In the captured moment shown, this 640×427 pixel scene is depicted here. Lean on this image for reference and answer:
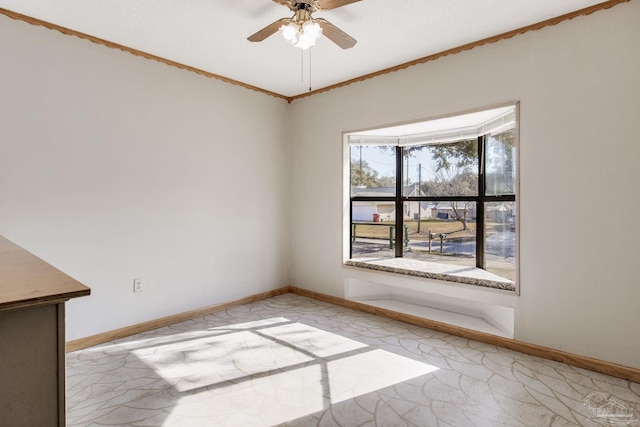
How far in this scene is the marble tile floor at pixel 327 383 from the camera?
6.08 feet

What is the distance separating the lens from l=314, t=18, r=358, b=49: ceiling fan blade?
2145mm

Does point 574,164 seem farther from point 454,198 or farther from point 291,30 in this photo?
point 291,30

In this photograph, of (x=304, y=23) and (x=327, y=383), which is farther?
(x=327, y=383)

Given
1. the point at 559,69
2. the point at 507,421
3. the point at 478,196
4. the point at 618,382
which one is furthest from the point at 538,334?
the point at 559,69

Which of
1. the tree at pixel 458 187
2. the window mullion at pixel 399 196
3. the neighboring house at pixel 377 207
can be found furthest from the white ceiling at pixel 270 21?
the neighboring house at pixel 377 207

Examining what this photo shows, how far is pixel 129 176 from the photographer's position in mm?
2977

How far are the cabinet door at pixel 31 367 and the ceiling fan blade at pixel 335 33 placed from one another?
2041 millimetres

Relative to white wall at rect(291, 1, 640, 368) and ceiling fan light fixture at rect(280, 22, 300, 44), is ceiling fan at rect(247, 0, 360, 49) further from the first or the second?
white wall at rect(291, 1, 640, 368)

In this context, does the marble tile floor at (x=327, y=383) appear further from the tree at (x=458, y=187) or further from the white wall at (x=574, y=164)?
the tree at (x=458, y=187)

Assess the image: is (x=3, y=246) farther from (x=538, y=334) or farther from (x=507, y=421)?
(x=538, y=334)

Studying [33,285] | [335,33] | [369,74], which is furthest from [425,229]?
[33,285]

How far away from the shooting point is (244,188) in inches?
153

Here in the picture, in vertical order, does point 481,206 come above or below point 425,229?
above

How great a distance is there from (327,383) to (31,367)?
5.73ft
